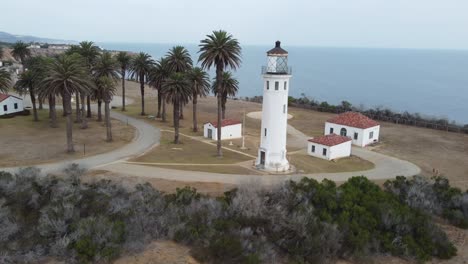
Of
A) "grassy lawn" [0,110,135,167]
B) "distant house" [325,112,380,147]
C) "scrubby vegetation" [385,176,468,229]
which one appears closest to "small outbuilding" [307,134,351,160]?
"distant house" [325,112,380,147]

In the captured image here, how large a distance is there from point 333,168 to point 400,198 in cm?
1019

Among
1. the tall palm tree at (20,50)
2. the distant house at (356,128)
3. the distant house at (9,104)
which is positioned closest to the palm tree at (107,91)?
the distant house at (9,104)

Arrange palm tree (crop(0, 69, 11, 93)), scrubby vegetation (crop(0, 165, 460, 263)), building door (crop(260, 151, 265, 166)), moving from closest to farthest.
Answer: scrubby vegetation (crop(0, 165, 460, 263)), building door (crop(260, 151, 265, 166)), palm tree (crop(0, 69, 11, 93))

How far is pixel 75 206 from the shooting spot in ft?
63.4

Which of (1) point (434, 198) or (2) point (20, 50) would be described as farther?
(2) point (20, 50)

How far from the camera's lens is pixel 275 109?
32.1m

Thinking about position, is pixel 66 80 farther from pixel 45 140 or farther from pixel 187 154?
pixel 187 154

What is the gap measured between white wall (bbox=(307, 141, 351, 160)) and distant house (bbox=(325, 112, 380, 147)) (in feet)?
19.5

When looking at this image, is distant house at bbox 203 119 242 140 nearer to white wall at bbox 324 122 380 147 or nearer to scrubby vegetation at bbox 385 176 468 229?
white wall at bbox 324 122 380 147

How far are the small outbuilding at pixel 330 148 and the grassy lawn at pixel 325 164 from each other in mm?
658

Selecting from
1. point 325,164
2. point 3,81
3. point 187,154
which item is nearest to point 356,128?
point 325,164

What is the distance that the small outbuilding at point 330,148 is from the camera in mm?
38250

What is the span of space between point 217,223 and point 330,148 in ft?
71.8

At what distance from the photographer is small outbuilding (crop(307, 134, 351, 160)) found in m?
38.2
